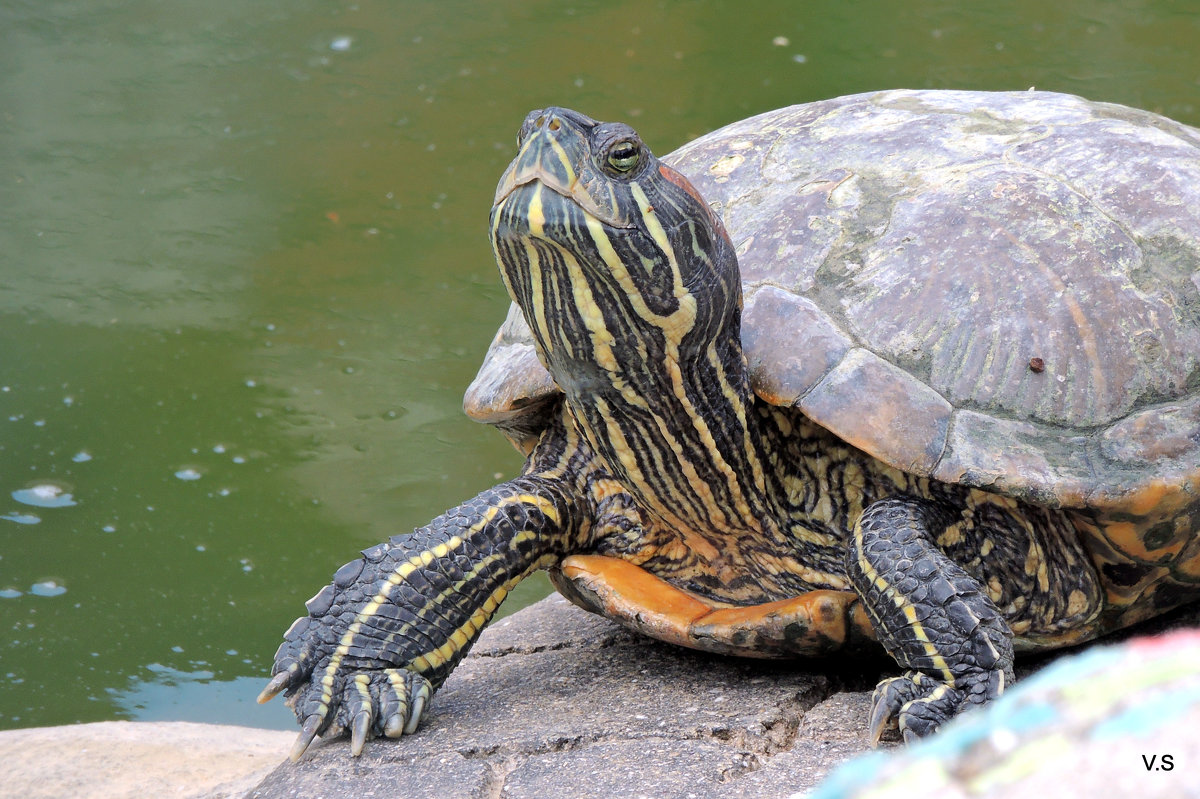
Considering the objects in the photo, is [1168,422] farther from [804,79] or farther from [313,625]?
[804,79]

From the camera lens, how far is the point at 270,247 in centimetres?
718

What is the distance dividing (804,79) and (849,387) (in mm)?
6326

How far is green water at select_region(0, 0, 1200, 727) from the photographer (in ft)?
15.1

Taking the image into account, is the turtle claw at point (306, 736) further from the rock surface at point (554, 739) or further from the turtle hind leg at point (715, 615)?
the turtle hind leg at point (715, 615)

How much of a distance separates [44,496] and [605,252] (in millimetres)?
3877

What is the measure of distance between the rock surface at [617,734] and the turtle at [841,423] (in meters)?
0.11

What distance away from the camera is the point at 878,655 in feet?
8.72

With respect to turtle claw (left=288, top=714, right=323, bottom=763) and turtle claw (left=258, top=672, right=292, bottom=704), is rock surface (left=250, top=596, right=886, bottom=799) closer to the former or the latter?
turtle claw (left=288, top=714, right=323, bottom=763)

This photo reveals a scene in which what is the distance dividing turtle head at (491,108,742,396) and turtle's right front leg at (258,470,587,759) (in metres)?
0.44

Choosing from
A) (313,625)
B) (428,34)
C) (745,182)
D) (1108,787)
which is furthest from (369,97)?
(1108,787)

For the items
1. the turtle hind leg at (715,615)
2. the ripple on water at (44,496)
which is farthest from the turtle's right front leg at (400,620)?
the ripple on water at (44,496)

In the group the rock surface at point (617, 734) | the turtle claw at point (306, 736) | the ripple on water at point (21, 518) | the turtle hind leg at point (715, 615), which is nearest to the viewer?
the rock surface at point (617, 734)

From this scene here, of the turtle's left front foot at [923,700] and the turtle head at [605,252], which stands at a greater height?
the turtle head at [605,252]

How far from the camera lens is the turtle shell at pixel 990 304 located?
7.68ft
